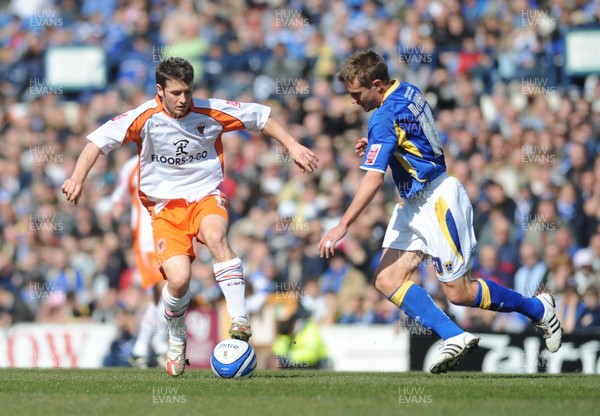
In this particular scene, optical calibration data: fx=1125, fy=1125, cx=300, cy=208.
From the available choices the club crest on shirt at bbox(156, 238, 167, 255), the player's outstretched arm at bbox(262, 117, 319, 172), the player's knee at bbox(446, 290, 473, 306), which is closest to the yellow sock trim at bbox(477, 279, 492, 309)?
the player's knee at bbox(446, 290, 473, 306)

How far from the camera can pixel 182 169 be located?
9492mm

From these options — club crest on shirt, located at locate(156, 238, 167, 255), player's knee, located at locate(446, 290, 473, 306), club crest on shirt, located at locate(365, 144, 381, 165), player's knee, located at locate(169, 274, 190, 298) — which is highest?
club crest on shirt, located at locate(365, 144, 381, 165)

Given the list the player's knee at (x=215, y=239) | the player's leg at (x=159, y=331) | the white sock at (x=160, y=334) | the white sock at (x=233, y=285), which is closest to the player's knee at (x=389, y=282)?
the white sock at (x=233, y=285)

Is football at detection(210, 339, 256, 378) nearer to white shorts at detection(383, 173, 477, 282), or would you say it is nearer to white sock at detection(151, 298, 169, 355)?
white shorts at detection(383, 173, 477, 282)

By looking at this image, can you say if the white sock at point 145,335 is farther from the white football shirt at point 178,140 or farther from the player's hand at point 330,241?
the player's hand at point 330,241

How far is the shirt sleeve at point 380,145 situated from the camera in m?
8.68

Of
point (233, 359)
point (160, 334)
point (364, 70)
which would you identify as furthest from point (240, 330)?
point (160, 334)

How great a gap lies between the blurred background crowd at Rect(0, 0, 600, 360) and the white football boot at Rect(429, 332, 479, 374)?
13.8 feet

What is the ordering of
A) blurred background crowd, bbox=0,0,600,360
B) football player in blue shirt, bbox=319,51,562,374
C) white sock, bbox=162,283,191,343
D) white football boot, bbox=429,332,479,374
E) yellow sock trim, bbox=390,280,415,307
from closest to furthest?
1. white football boot, bbox=429,332,479,374
2. football player in blue shirt, bbox=319,51,562,374
3. yellow sock trim, bbox=390,280,415,307
4. white sock, bbox=162,283,191,343
5. blurred background crowd, bbox=0,0,600,360

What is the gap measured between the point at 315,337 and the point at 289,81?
6.52 m

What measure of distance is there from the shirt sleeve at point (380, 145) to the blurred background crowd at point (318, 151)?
15.5ft

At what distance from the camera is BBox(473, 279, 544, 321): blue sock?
9031 mm

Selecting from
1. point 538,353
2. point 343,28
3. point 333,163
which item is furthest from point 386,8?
point 538,353

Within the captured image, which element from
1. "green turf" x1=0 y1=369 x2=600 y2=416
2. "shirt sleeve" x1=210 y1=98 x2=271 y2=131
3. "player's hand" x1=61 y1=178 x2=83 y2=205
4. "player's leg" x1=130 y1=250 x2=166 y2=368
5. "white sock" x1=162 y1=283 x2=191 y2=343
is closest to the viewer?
"green turf" x1=0 y1=369 x2=600 y2=416
